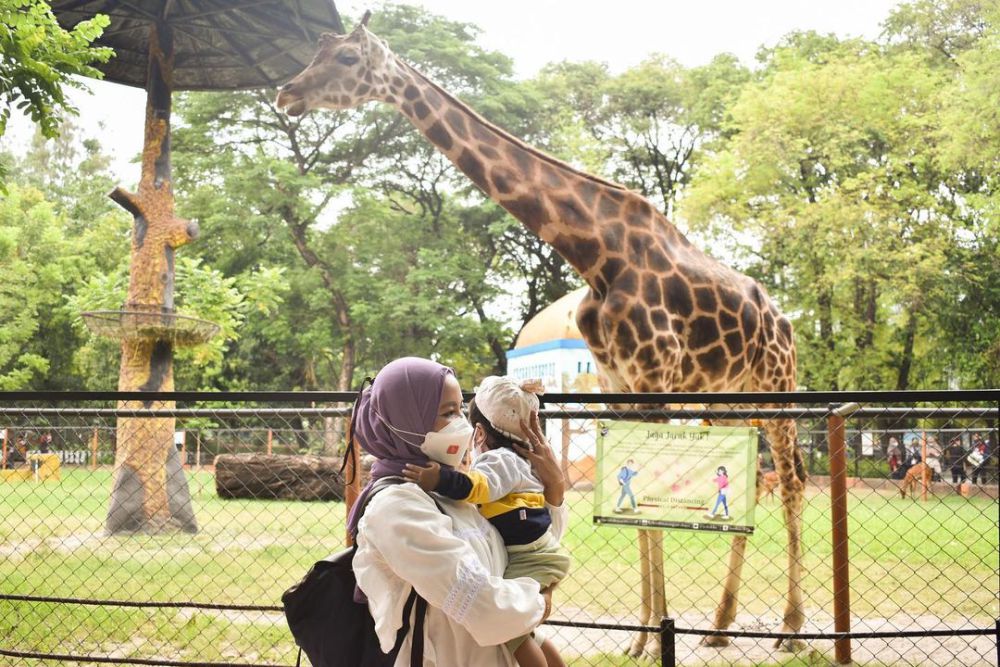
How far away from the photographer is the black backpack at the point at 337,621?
188 cm

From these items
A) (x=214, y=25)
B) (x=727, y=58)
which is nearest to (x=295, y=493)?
(x=214, y=25)

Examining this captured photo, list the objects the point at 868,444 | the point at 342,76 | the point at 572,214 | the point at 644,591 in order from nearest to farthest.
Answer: the point at 644,591 → the point at 572,214 → the point at 342,76 → the point at 868,444

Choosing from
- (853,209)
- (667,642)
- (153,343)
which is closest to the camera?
(667,642)

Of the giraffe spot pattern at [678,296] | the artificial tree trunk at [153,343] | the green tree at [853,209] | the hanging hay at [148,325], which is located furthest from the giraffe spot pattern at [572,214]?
the green tree at [853,209]

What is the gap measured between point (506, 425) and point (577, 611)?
3638 mm

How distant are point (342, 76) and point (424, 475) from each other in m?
4.45

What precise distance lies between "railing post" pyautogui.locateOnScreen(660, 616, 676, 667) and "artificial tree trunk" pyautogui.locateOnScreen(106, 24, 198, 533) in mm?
7392

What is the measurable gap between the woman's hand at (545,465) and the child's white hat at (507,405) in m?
0.02

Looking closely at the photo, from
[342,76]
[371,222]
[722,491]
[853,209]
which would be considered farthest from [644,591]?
[371,222]

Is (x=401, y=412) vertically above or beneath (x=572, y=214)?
beneath

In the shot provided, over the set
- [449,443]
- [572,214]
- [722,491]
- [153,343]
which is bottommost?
[722,491]

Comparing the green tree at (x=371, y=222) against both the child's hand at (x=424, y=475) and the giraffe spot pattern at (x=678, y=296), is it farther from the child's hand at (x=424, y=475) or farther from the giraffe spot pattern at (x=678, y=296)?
the child's hand at (x=424, y=475)

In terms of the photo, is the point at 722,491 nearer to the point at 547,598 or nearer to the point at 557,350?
the point at 547,598

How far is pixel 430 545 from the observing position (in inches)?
68.9
